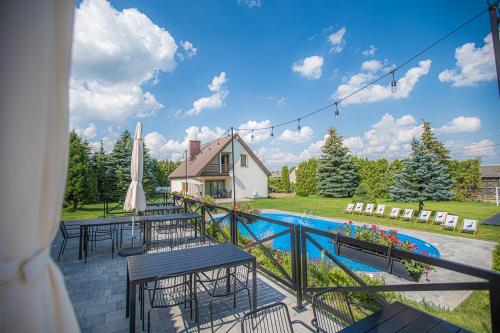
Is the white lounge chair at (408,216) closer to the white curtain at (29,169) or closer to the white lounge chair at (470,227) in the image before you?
the white lounge chair at (470,227)

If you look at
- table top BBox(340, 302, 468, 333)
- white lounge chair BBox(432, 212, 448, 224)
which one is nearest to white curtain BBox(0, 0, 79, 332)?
table top BBox(340, 302, 468, 333)

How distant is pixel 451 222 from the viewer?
9422mm

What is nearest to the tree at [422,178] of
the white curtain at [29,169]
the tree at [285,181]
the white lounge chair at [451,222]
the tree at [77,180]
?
the white lounge chair at [451,222]

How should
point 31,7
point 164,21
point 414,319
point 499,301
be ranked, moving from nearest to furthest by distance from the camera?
1. point 31,7
2. point 499,301
3. point 414,319
4. point 164,21

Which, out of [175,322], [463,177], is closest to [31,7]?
[175,322]

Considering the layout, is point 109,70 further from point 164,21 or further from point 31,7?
point 31,7

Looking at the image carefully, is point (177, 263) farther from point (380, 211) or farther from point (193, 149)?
point (193, 149)

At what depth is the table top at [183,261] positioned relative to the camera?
2.69 metres

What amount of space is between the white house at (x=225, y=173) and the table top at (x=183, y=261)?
58.8ft

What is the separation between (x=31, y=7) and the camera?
0.82 meters

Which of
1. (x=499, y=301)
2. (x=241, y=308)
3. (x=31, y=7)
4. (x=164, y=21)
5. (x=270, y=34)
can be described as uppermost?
(x=270, y=34)

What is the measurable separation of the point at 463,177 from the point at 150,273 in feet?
78.9

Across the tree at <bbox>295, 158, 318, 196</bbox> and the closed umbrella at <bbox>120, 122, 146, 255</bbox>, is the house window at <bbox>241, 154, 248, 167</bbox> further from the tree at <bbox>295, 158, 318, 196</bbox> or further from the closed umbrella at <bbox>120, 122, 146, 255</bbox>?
the closed umbrella at <bbox>120, 122, 146, 255</bbox>

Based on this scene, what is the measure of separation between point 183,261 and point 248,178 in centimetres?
2130
